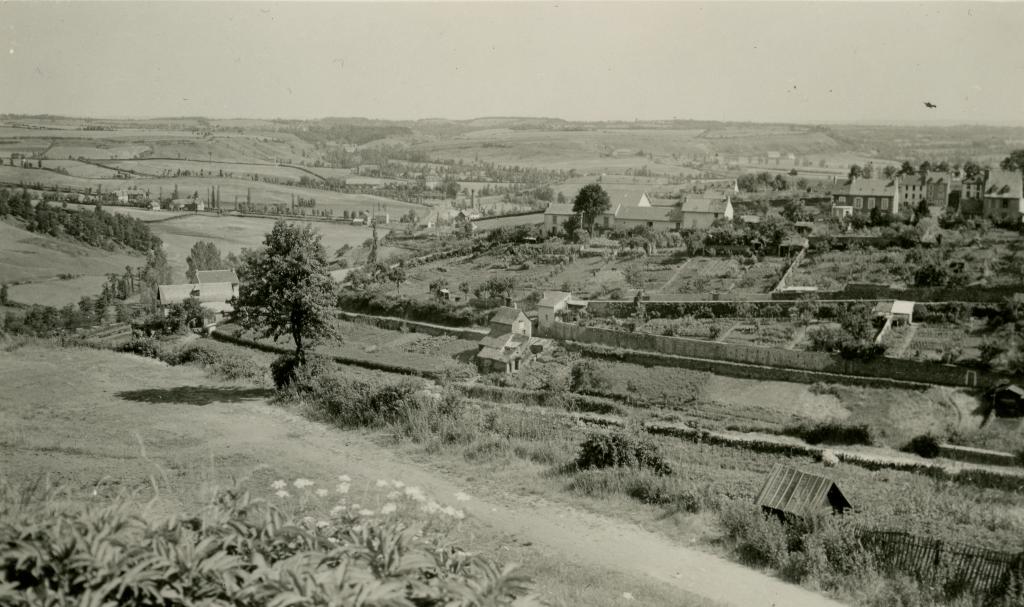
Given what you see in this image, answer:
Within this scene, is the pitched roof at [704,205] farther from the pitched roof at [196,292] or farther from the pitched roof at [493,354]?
the pitched roof at [196,292]

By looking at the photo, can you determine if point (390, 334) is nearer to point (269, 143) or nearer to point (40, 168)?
point (40, 168)

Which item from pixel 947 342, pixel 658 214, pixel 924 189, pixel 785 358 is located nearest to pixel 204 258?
pixel 658 214

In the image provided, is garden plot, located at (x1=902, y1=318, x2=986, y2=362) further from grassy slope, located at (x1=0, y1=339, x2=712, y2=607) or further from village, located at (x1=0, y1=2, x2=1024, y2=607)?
grassy slope, located at (x1=0, y1=339, x2=712, y2=607)

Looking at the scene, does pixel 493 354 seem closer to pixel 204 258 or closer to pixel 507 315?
pixel 507 315

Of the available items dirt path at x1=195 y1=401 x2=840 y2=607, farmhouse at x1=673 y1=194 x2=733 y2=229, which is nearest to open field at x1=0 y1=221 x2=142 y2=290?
dirt path at x1=195 y1=401 x2=840 y2=607

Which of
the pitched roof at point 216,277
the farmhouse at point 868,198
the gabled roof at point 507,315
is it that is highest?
the farmhouse at point 868,198

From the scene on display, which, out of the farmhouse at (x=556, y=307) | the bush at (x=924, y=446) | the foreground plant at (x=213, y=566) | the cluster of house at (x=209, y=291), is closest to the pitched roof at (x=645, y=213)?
the farmhouse at (x=556, y=307)

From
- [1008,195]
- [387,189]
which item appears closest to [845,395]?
[1008,195]
